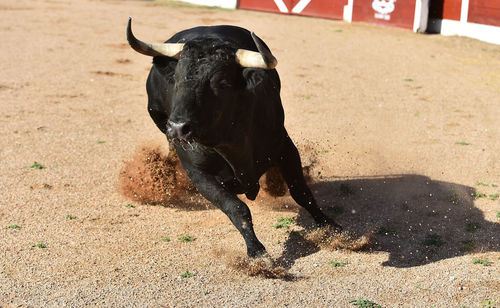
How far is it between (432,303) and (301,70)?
7.45 metres

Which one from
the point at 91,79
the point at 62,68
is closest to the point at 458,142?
the point at 91,79

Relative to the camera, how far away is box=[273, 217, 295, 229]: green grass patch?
20.2 ft

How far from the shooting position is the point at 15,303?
4.64 m

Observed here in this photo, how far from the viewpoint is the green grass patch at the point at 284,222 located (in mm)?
6164

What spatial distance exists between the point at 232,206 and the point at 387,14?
11.1 meters

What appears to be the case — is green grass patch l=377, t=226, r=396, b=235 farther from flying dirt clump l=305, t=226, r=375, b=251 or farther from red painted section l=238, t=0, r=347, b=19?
red painted section l=238, t=0, r=347, b=19

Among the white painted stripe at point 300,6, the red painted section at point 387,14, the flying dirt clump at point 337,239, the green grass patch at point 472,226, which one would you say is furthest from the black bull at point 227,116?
the white painted stripe at point 300,6

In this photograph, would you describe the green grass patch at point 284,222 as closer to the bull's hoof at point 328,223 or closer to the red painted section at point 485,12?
the bull's hoof at point 328,223

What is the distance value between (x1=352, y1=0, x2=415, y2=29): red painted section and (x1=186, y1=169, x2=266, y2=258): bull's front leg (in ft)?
34.5

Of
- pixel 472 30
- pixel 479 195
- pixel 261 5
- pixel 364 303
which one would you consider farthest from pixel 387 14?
pixel 364 303

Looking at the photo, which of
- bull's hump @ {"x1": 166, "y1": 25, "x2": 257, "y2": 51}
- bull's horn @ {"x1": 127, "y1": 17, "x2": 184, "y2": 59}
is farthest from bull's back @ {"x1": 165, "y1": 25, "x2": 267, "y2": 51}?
bull's horn @ {"x1": 127, "y1": 17, "x2": 184, "y2": 59}

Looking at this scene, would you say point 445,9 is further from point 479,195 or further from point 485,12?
point 479,195

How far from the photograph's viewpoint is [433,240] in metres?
5.89

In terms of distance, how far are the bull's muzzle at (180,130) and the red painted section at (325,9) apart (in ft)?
40.4
